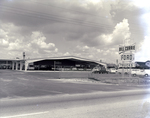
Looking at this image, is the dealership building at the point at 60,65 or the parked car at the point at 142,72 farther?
the dealership building at the point at 60,65

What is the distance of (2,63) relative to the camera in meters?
97.5

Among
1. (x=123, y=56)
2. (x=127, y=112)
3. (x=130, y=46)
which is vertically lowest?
(x=127, y=112)

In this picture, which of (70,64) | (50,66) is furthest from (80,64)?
(50,66)

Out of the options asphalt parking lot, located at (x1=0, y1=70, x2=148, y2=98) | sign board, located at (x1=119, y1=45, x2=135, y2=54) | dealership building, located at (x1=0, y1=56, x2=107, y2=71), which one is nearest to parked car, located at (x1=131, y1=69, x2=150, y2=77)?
sign board, located at (x1=119, y1=45, x2=135, y2=54)

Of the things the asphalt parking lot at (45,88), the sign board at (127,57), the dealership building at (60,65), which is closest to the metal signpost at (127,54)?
the sign board at (127,57)

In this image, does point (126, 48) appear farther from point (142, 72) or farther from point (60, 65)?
point (60, 65)

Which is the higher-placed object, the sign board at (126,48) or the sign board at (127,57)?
the sign board at (126,48)

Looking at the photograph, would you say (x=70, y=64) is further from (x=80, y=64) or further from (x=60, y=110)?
(x=60, y=110)

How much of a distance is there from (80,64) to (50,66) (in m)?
16.9

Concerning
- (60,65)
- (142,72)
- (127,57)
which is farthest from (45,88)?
(60,65)

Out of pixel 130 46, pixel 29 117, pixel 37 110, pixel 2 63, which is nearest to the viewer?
pixel 29 117

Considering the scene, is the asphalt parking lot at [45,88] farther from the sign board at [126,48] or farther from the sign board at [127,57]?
the sign board at [126,48]

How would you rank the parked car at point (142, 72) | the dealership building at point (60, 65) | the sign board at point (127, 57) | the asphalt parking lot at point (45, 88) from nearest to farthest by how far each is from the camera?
1. the asphalt parking lot at point (45, 88)
2. the sign board at point (127, 57)
3. the parked car at point (142, 72)
4. the dealership building at point (60, 65)

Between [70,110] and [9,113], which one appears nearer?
[9,113]
